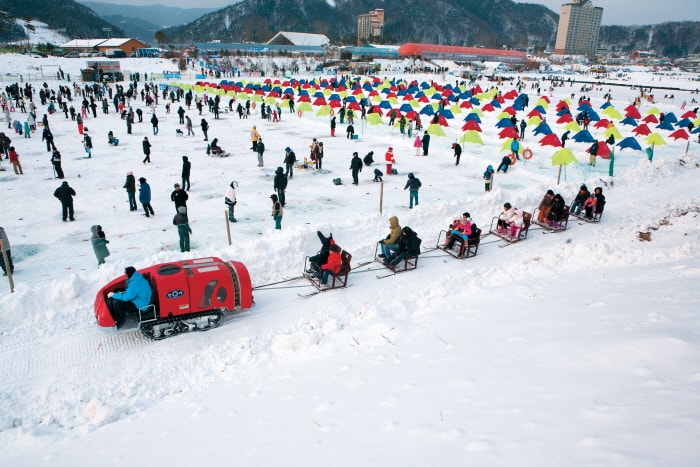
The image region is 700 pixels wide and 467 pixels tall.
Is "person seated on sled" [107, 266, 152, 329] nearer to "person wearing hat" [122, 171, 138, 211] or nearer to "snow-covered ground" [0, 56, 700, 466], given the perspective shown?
"snow-covered ground" [0, 56, 700, 466]

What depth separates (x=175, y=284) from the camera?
6.85 metres

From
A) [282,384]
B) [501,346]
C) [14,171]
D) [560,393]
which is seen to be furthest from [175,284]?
[14,171]

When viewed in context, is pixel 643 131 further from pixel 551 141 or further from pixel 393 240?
pixel 393 240

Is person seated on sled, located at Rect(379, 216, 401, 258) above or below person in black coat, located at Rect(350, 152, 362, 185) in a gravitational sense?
below

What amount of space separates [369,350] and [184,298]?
3.05m

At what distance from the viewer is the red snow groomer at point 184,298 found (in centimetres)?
678

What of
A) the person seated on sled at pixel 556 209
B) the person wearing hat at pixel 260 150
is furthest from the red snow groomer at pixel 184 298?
the person wearing hat at pixel 260 150

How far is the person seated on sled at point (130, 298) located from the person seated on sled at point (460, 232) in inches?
260

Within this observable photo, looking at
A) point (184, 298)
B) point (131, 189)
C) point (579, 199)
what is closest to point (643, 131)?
point (579, 199)

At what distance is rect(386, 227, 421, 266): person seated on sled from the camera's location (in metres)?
9.31

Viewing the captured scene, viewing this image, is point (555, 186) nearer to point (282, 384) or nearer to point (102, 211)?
point (282, 384)

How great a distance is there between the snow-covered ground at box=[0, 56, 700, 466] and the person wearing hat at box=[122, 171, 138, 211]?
0.90ft

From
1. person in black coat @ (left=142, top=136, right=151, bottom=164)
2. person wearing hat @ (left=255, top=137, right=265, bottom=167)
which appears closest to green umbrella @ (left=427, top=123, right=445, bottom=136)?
person wearing hat @ (left=255, top=137, right=265, bottom=167)

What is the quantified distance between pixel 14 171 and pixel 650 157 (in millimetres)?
26091
